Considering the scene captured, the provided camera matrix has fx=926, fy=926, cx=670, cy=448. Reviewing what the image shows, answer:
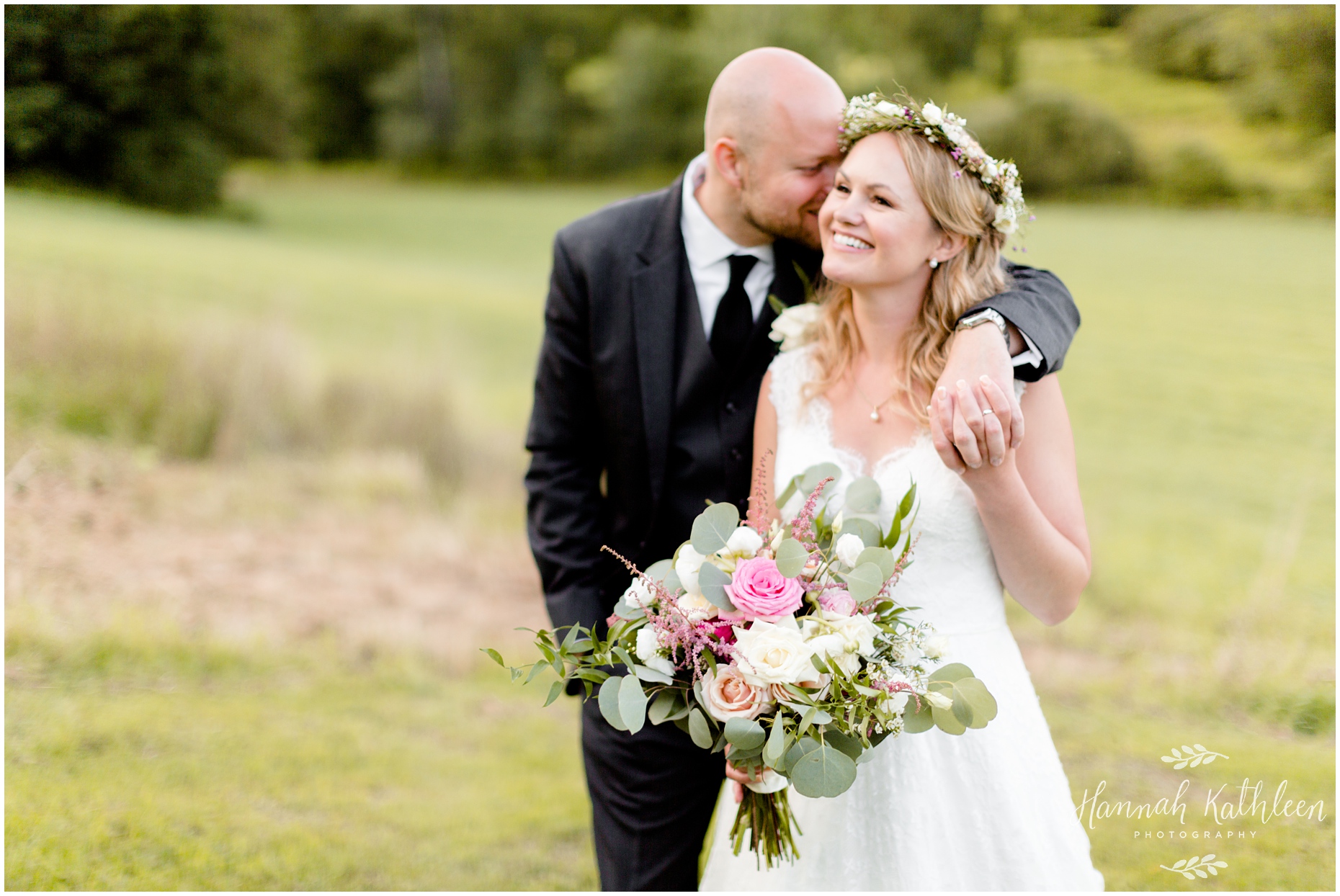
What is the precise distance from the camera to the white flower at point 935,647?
1830mm

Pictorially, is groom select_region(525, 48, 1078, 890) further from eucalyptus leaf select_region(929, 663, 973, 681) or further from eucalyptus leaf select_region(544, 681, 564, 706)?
eucalyptus leaf select_region(929, 663, 973, 681)

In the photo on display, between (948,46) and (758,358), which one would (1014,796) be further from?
(948,46)

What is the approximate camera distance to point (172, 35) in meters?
8.14

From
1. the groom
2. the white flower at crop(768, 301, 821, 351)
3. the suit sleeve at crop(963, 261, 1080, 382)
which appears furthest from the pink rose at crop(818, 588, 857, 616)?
the white flower at crop(768, 301, 821, 351)

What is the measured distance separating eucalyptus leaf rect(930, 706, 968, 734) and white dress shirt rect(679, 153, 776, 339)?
1286mm

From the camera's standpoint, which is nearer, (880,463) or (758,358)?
(880,463)

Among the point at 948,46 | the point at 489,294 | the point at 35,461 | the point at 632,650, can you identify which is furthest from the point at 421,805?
the point at 948,46

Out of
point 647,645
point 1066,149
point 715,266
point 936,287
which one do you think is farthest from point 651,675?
point 1066,149

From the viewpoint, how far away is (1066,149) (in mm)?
11227

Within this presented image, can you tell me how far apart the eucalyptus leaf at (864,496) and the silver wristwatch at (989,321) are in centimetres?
41

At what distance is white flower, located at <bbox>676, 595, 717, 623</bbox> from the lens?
5.90 feet

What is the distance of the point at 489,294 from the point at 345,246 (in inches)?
179

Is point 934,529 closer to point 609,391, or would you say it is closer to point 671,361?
point 671,361

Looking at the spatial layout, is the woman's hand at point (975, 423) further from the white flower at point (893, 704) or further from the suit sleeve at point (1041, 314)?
the white flower at point (893, 704)
